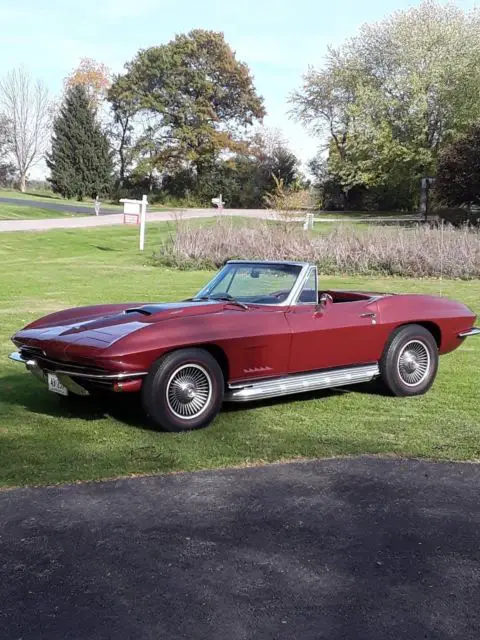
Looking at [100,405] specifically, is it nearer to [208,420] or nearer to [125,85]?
[208,420]

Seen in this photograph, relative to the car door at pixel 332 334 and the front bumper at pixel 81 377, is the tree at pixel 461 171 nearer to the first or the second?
the car door at pixel 332 334

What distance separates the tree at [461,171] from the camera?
111 feet

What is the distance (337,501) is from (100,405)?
9.05 feet

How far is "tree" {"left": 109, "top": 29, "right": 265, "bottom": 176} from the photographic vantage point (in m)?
63.0

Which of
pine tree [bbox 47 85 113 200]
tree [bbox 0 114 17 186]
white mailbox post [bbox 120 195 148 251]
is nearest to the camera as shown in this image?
white mailbox post [bbox 120 195 148 251]

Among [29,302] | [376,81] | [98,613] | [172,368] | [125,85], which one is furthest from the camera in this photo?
[125,85]

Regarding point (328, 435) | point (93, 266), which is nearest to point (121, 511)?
point (328, 435)

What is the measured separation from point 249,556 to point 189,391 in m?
2.11

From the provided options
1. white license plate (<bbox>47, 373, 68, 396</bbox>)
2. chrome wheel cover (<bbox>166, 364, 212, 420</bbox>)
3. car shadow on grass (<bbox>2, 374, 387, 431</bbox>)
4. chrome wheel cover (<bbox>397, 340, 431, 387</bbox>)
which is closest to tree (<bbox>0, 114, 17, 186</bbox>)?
car shadow on grass (<bbox>2, 374, 387, 431</bbox>)

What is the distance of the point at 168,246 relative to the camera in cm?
2405

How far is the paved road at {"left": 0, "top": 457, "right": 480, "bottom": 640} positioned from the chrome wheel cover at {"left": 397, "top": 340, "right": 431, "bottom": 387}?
2092 millimetres

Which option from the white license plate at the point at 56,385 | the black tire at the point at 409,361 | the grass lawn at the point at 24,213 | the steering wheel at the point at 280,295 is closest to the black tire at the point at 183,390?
the white license plate at the point at 56,385

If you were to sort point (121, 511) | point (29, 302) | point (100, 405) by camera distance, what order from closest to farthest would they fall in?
point (121, 511), point (100, 405), point (29, 302)

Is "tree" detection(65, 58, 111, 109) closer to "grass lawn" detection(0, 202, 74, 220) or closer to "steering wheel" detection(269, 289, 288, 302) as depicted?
"grass lawn" detection(0, 202, 74, 220)
